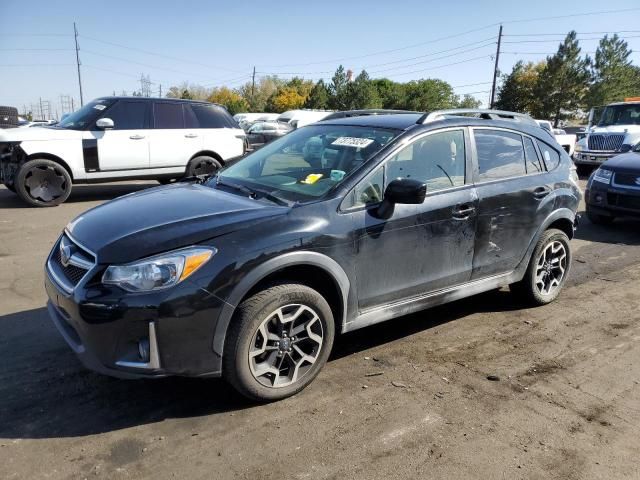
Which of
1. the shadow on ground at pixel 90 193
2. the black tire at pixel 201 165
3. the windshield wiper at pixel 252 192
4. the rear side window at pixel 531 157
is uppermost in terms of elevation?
the rear side window at pixel 531 157

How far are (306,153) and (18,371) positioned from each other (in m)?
2.53

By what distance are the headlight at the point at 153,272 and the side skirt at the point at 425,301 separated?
1.19 m

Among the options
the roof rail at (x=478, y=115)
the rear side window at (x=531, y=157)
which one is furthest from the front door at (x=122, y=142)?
the rear side window at (x=531, y=157)

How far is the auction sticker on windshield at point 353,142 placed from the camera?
3793mm

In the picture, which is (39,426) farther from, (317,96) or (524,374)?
(317,96)

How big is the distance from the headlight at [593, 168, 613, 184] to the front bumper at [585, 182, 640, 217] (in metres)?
0.06

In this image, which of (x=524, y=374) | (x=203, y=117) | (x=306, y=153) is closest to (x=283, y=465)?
(x=524, y=374)

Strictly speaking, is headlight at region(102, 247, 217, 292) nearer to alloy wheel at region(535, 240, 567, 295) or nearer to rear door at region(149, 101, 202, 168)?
alloy wheel at region(535, 240, 567, 295)

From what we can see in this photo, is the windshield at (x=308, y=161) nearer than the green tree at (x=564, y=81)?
Yes

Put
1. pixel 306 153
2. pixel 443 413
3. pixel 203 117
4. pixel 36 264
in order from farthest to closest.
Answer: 1. pixel 203 117
2. pixel 36 264
3. pixel 306 153
4. pixel 443 413

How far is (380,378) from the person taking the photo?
3.51 metres

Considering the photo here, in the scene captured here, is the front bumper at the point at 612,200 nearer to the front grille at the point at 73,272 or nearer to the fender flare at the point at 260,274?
the fender flare at the point at 260,274

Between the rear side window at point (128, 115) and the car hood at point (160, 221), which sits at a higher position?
the rear side window at point (128, 115)

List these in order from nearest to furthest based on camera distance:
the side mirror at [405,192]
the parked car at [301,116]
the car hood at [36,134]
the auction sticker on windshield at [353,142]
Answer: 1. the side mirror at [405,192]
2. the auction sticker on windshield at [353,142]
3. the car hood at [36,134]
4. the parked car at [301,116]
